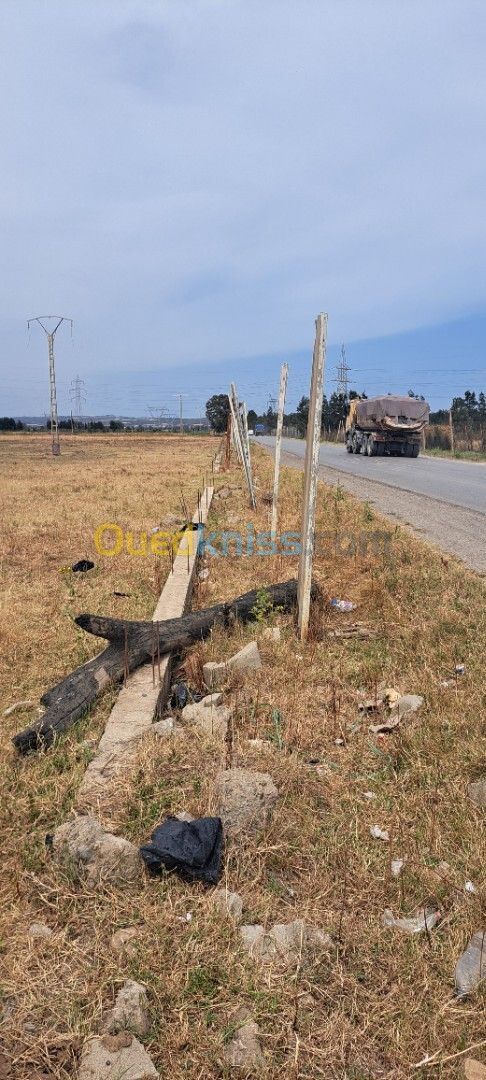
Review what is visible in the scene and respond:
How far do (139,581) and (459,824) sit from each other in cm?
453

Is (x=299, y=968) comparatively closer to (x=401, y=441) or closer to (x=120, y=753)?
(x=120, y=753)

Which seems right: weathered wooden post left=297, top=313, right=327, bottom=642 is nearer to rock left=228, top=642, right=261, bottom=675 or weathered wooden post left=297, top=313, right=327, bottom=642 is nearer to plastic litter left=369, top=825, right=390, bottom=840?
rock left=228, top=642, right=261, bottom=675

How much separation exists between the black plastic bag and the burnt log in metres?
1.07

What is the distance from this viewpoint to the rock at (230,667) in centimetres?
424

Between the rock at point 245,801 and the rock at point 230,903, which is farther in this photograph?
the rock at point 245,801

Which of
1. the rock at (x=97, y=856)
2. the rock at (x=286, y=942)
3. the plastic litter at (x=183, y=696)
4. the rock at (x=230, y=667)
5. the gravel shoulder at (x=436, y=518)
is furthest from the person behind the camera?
the gravel shoulder at (x=436, y=518)

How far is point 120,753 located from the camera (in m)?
3.24

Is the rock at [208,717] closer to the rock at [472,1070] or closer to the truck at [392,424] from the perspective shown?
the rock at [472,1070]

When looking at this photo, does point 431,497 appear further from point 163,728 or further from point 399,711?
point 163,728

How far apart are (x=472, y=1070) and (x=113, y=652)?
2904mm

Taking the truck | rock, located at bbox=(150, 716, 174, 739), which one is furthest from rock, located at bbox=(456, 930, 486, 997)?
the truck

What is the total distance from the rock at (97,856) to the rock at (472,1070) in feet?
3.94

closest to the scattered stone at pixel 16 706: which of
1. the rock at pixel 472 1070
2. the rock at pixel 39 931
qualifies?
the rock at pixel 39 931

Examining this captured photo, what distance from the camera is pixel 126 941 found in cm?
217
